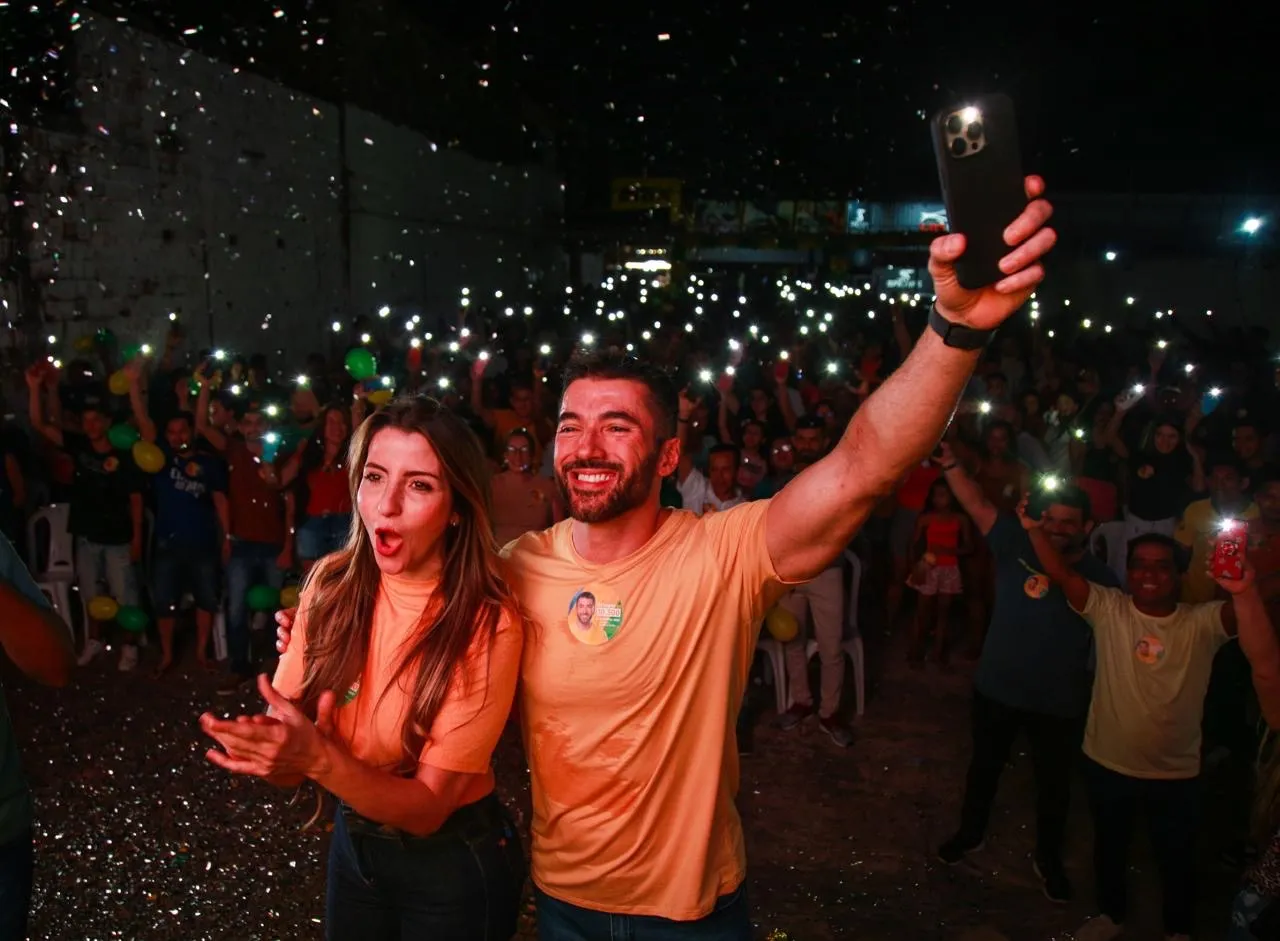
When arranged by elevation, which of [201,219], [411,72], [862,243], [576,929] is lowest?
[576,929]

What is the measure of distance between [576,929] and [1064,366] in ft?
31.1

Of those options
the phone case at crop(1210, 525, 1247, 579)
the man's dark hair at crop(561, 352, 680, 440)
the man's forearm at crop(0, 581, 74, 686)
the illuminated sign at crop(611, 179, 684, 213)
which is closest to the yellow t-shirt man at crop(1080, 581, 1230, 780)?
the phone case at crop(1210, 525, 1247, 579)

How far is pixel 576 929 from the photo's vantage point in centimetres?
216

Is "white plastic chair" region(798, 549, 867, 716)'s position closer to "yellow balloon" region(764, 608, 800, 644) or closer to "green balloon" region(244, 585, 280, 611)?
"yellow balloon" region(764, 608, 800, 644)

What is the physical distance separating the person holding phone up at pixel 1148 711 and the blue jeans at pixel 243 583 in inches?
178

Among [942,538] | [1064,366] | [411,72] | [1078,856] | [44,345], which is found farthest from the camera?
[411,72]

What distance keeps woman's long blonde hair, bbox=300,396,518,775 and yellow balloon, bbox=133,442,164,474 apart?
4.43m

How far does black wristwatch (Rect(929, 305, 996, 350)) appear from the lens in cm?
156

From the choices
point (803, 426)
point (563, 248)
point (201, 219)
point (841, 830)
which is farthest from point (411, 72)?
point (841, 830)

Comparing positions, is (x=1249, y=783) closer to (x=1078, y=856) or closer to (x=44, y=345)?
(x=1078, y=856)

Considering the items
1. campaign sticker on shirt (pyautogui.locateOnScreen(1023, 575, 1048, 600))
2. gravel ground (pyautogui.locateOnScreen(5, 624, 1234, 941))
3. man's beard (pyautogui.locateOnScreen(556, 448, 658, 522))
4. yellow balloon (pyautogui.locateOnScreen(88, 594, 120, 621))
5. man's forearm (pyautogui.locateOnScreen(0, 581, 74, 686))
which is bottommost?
gravel ground (pyautogui.locateOnScreen(5, 624, 1234, 941))

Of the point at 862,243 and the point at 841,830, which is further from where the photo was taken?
the point at 862,243

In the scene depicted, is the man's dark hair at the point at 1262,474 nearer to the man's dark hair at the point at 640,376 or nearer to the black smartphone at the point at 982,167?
the man's dark hair at the point at 640,376

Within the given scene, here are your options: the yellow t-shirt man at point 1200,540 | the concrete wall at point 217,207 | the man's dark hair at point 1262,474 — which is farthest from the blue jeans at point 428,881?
the concrete wall at point 217,207
